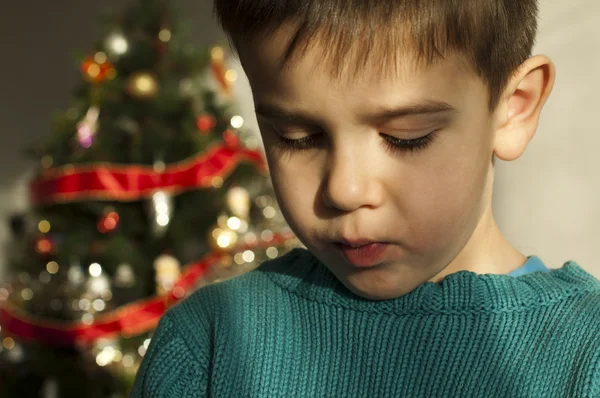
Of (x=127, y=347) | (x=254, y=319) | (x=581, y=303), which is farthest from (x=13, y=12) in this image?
(x=581, y=303)

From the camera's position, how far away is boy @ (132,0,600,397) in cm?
55

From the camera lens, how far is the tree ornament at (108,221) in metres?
2.08

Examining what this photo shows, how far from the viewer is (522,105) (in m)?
0.67

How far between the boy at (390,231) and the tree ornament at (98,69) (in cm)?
152

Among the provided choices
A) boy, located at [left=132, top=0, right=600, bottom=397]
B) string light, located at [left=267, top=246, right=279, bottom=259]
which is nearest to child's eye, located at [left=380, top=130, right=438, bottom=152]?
boy, located at [left=132, top=0, right=600, bottom=397]

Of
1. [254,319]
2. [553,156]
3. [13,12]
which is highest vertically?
[13,12]

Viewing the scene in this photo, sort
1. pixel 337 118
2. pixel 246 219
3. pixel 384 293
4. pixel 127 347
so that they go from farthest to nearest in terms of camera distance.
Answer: pixel 246 219 → pixel 127 347 → pixel 384 293 → pixel 337 118

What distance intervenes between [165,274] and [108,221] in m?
0.23

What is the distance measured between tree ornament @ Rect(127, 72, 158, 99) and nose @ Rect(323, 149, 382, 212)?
1612 millimetres

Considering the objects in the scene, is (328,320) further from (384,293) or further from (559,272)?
(559,272)

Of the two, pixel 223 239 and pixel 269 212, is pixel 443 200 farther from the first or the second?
pixel 269 212

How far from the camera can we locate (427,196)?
59 centimetres

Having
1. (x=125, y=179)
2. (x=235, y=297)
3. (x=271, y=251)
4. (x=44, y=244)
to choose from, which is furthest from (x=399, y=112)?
(x=44, y=244)

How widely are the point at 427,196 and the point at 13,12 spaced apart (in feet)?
9.67
